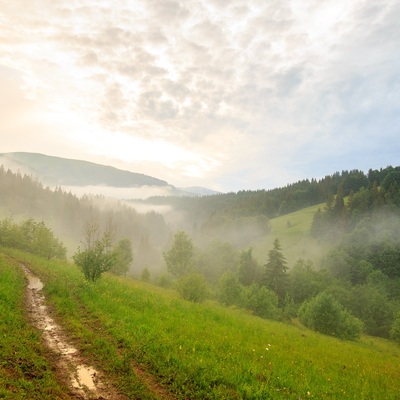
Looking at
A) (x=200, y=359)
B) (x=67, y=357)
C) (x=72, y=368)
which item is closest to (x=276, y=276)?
(x=200, y=359)

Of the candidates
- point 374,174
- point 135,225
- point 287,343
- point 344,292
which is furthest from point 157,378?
point 374,174

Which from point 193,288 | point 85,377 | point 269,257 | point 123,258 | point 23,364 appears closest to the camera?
point 23,364

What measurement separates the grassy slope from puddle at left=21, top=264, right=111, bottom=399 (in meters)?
115

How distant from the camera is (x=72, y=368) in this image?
9977 millimetres

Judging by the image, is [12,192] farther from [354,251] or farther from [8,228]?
[354,251]

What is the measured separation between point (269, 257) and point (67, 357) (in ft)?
246

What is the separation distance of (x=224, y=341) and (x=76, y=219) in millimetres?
174420

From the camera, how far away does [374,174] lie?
181 metres

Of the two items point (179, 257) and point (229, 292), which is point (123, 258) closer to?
point (179, 257)

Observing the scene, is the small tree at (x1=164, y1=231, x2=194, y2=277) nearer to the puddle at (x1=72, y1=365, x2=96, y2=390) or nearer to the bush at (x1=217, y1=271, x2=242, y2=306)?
the bush at (x1=217, y1=271, x2=242, y2=306)

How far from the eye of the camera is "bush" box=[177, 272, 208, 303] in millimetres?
36781

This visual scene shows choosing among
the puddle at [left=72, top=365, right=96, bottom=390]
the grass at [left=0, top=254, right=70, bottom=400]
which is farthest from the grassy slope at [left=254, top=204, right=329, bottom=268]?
the puddle at [left=72, top=365, right=96, bottom=390]

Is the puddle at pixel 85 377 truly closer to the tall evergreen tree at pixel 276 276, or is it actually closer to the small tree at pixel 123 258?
the small tree at pixel 123 258

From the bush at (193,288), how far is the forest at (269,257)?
126 millimetres
